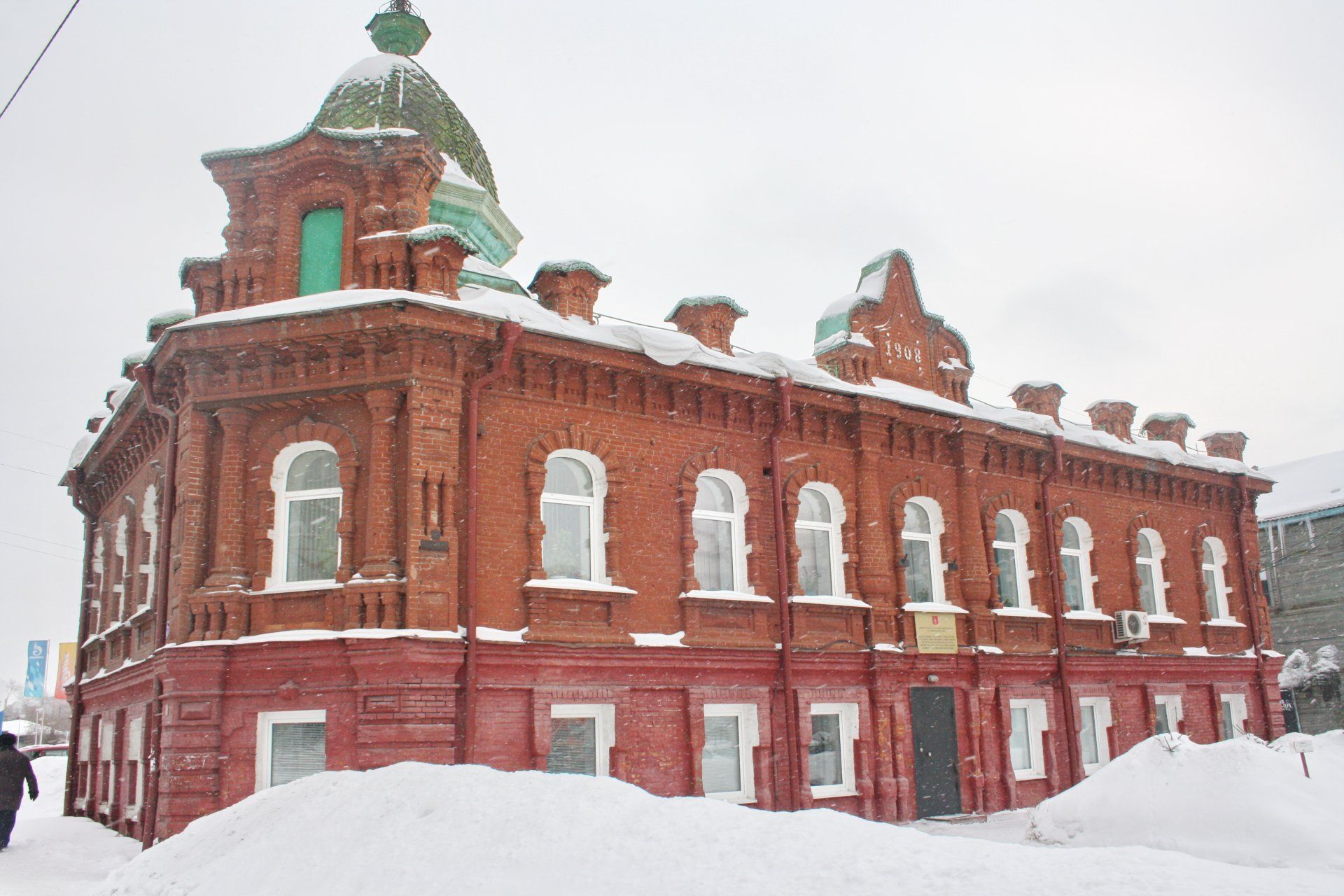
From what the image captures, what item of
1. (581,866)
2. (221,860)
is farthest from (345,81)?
(581,866)

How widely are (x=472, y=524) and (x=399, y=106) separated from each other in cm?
666

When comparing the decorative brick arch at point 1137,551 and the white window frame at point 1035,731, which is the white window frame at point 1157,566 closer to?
the decorative brick arch at point 1137,551

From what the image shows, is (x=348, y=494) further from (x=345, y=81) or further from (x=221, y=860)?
(x=345, y=81)

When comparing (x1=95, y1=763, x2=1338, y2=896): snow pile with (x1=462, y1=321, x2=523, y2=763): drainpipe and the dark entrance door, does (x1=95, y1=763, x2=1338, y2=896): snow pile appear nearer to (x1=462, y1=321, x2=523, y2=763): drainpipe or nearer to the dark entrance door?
(x1=462, y1=321, x2=523, y2=763): drainpipe

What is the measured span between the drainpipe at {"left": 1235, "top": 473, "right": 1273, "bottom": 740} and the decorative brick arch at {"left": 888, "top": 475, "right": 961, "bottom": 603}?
7970 mm

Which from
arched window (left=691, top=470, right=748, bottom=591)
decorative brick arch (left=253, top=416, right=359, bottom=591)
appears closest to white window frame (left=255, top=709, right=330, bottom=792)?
decorative brick arch (left=253, top=416, right=359, bottom=591)

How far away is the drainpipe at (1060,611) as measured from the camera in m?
16.7

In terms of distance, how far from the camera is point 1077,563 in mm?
18391

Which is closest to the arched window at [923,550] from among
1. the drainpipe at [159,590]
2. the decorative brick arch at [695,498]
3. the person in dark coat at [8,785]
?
the decorative brick arch at [695,498]

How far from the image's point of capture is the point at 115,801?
1472cm

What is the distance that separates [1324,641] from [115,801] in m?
26.7

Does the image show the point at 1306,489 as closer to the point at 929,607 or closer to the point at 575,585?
the point at 929,607

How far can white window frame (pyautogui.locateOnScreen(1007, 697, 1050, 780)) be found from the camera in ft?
54.1

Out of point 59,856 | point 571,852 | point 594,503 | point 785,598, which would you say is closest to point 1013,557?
point 785,598
